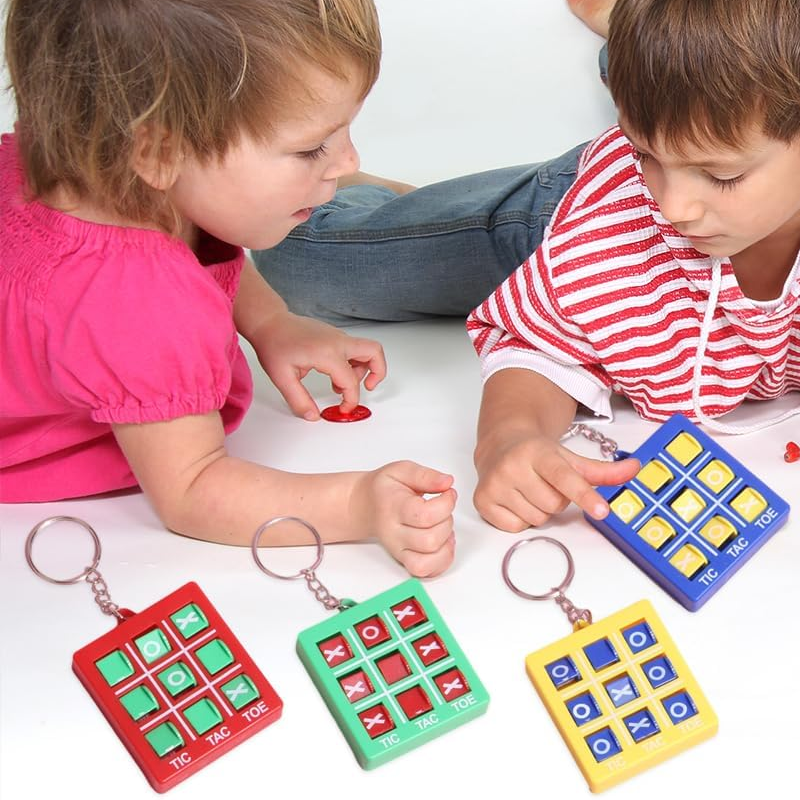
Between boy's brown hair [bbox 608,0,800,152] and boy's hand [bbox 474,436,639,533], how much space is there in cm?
21

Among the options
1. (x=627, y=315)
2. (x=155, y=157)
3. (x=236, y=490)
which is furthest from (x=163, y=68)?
(x=627, y=315)

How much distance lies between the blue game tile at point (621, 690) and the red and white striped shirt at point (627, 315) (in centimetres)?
28

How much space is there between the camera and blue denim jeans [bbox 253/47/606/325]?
110 cm

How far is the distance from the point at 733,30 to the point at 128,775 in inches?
21.0

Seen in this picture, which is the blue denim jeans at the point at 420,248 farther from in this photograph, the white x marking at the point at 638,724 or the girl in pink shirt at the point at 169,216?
the white x marking at the point at 638,724

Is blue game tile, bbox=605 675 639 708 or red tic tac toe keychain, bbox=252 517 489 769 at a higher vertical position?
blue game tile, bbox=605 675 639 708

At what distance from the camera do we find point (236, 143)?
0.75m

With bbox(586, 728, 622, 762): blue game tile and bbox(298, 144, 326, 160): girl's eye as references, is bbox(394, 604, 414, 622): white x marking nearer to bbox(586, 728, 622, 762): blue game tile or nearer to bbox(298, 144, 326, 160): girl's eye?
bbox(586, 728, 622, 762): blue game tile

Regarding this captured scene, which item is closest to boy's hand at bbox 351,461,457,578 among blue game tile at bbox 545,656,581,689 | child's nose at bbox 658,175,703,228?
blue game tile at bbox 545,656,581,689

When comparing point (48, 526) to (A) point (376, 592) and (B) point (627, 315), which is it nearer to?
(A) point (376, 592)

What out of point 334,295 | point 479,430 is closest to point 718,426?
point 479,430

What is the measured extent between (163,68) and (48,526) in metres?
0.34

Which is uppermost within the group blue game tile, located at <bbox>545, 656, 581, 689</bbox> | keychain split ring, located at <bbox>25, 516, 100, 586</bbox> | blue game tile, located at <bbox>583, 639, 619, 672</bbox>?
blue game tile, located at <bbox>583, 639, 619, 672</bbox>

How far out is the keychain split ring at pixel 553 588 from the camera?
77 cm
